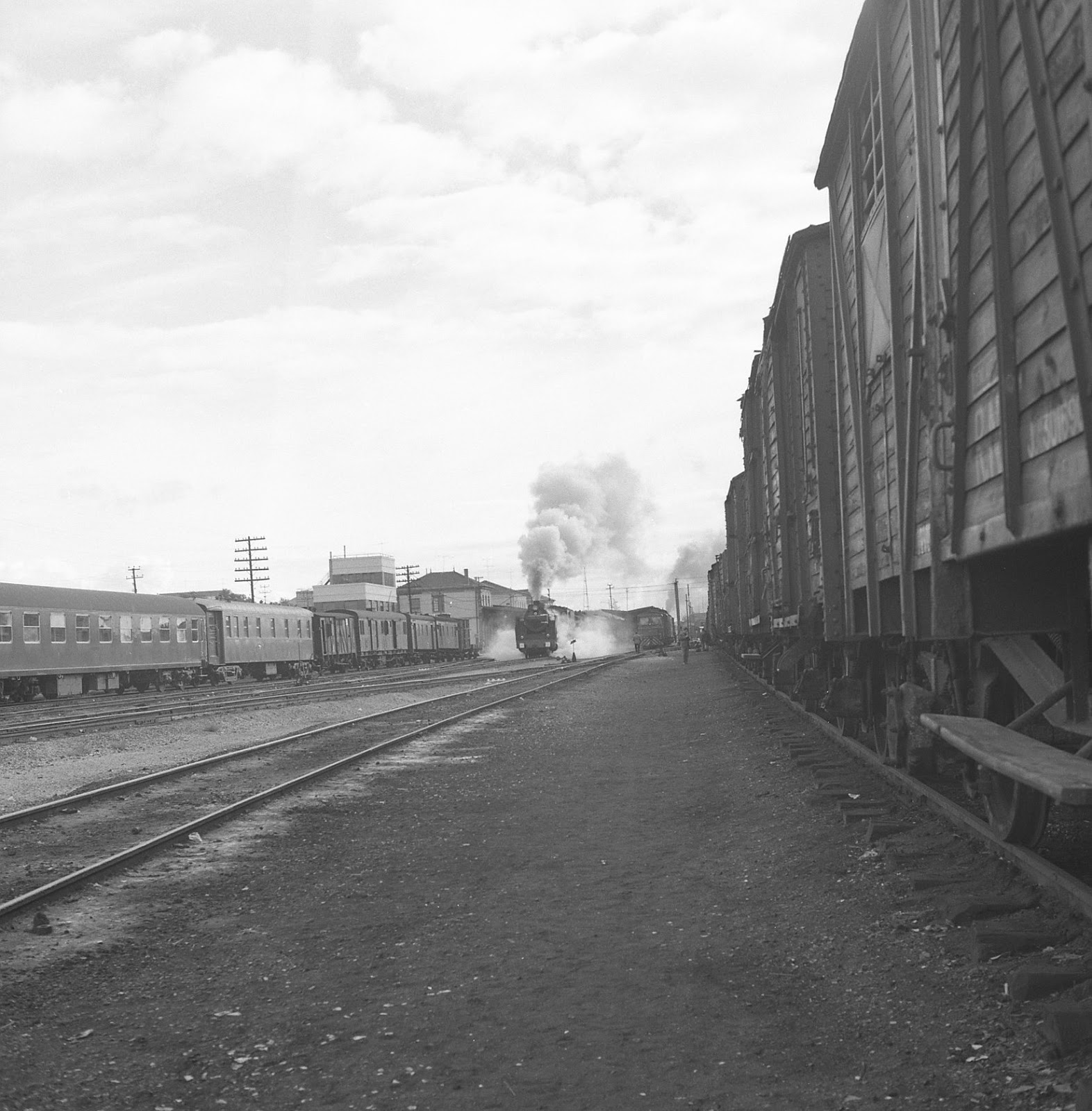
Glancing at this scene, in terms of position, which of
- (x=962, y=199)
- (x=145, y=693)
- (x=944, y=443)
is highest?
(x=962, y=199)

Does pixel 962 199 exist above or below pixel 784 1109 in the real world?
above

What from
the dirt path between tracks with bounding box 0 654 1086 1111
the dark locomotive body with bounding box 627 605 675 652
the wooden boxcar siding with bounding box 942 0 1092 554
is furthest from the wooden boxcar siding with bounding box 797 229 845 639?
the dark locomotive body with bounding box 627 605 675 652

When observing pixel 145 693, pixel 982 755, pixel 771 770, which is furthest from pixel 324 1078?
pixel 145 693

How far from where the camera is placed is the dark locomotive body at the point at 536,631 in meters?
53.6

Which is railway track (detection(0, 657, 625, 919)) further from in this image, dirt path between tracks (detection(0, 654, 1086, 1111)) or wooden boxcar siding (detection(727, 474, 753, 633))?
wooden boxcar siding (detection(727, 474, 753, 633))

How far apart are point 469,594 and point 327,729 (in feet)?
314

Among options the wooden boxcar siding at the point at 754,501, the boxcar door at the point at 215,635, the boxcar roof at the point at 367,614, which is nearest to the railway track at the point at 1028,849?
the wooden boxcar siding at the point at 754,501

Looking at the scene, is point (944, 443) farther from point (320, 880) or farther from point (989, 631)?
point (320, 880)

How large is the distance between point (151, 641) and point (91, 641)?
3.48 meters

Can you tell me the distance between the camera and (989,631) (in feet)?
17.4

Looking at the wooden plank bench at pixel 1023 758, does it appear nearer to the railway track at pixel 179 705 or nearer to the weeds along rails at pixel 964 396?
the weeds along rails at pixel 964 396

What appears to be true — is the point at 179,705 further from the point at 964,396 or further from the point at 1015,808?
the point at 964,396

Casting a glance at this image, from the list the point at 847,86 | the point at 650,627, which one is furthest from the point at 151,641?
the point at 650,627

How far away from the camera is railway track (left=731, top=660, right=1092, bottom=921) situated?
4445 millimetres
